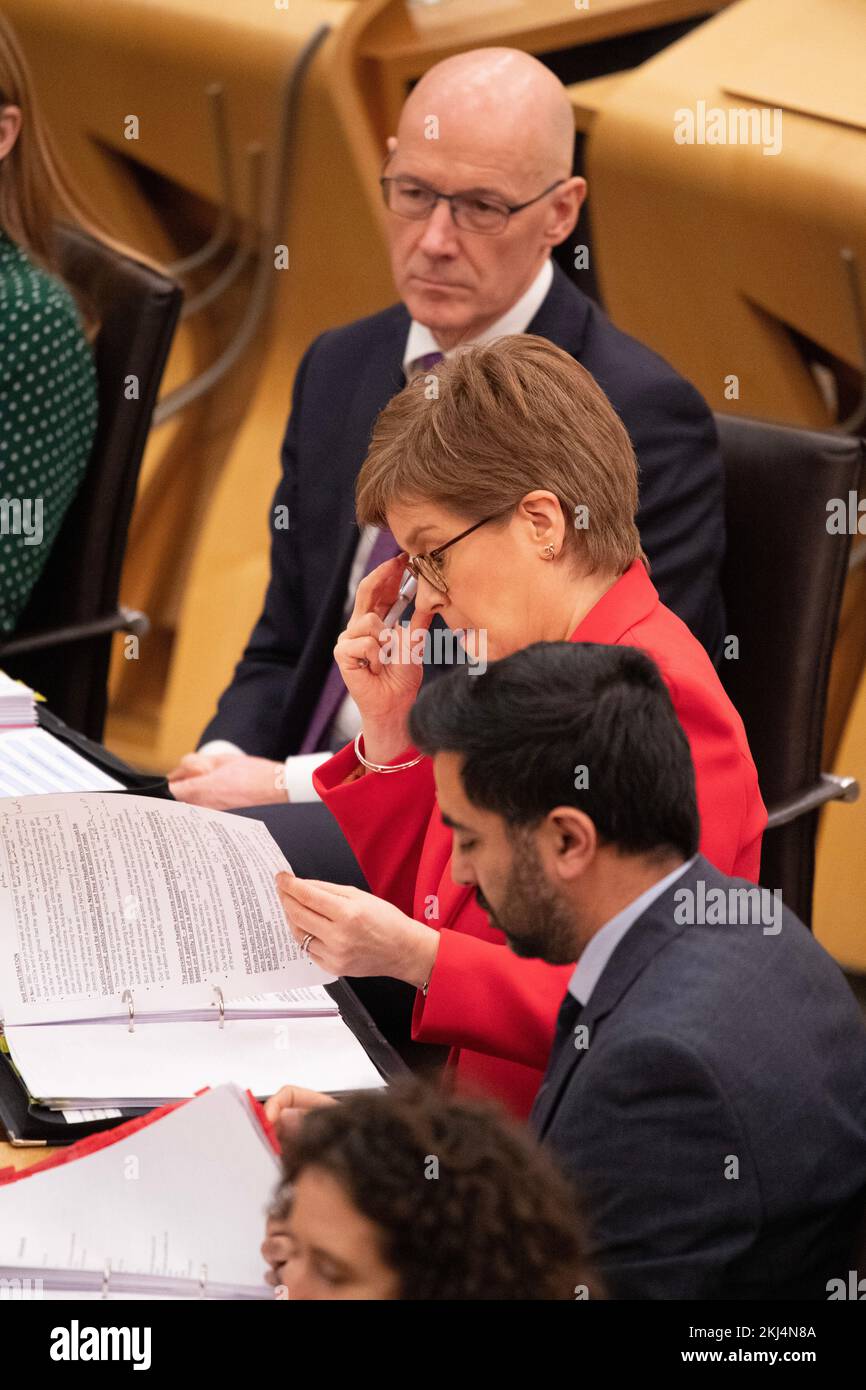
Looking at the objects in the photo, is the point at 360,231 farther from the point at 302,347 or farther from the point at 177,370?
the point at 177,370

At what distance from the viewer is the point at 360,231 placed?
362 centimetres

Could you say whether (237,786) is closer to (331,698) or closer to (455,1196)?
(331,698)

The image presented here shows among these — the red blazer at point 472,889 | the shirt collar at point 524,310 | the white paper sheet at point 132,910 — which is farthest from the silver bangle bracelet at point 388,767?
the shirt collar at point 524,310

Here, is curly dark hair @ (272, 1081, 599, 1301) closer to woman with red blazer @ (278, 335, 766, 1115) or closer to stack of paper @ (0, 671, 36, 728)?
woman with red blazer @ (278, 335, 766, 1115)

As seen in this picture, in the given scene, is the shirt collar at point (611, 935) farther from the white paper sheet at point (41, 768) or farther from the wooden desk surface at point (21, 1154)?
the white paper sheet at point (41, 768)

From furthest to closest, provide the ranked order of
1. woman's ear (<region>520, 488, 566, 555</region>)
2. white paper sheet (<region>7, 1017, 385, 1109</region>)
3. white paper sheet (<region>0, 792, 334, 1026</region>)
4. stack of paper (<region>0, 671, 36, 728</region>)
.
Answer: stack of paper (<region>0, 671, 36, 728</region>) < woman's ear (<region>520, 488, 566, 555</region>) < white paper sheet (<region>0, 792, 334, 1026</region>) < white paper sheet (<region>7, 1017, 385, 1109</region>)

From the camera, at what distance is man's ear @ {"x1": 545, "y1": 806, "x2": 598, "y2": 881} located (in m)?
1.21

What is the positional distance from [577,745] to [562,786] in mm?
30

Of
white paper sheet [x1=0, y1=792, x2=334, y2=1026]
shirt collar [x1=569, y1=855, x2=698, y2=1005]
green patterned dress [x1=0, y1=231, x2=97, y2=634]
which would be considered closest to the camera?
shirt collar [x1=569, y1=855, x2=698, y2=1005]

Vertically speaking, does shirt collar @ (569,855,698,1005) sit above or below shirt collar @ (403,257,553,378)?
below

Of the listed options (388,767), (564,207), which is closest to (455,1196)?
(388,767)

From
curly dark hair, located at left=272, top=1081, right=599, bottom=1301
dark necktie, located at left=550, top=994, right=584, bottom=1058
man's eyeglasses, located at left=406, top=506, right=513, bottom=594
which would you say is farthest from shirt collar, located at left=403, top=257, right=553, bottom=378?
curly dark hair, located at left=272, top=1081, right=599, bottom=1301

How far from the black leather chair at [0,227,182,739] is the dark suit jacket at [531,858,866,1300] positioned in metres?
1.56

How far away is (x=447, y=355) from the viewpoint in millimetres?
2354
